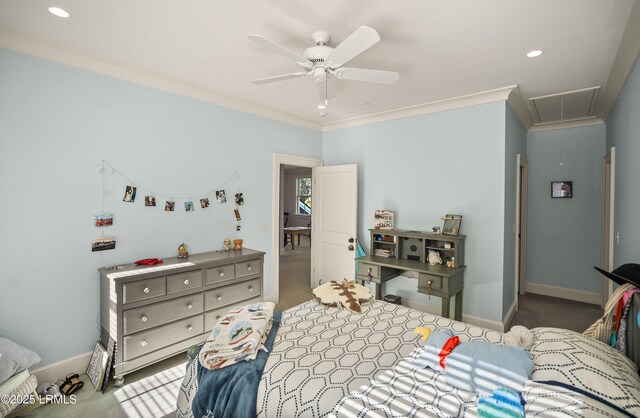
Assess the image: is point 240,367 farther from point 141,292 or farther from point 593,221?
point 593,221

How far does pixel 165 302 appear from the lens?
8.75ft

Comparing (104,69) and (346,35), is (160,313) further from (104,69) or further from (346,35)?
(346,35)

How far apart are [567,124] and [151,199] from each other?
543 centimetres

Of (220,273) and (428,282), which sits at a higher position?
(220,273)

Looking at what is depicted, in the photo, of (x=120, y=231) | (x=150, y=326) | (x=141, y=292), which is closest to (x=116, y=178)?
(x=120, y=231)

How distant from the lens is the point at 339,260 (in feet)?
14.9

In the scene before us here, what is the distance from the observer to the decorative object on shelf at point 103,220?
264 centimetres

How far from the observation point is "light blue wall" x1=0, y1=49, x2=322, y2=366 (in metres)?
2.27

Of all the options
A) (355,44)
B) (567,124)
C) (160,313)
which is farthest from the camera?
(567,124)

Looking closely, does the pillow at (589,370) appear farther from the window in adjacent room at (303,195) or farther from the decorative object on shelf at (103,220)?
the window in adjacent room at (303,195)

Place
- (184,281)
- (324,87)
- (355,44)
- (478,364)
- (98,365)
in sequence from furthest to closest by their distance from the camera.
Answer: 1. (184,281)
2. (98,365)
3. (324,87)
4. (355,44)
5. (478,364)

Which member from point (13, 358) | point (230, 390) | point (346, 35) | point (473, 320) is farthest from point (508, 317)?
point (13, 358)

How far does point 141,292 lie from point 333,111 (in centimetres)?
300

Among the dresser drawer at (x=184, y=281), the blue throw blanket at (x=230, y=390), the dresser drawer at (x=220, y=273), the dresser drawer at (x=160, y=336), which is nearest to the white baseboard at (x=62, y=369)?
the dresser drawer at (x=160, y=336)
